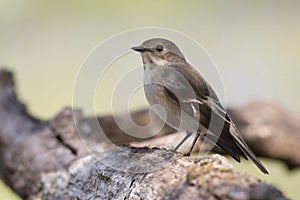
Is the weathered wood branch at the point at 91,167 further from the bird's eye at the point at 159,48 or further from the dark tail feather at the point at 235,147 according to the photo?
the bird's eye at the point at 159,48

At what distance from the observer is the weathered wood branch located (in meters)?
2.50

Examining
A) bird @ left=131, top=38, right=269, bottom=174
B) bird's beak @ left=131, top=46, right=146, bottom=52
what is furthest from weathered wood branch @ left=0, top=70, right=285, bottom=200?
bird's beak @ left=131, top=46, right=146, bottom=52

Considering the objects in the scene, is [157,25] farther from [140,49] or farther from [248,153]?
[248,153]

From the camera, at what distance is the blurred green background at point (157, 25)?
8.11 meters

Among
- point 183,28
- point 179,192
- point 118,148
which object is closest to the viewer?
point 179,192

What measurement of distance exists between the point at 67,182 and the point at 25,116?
1201 millimetres

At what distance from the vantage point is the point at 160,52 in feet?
12.3

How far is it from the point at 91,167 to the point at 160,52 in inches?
28.2

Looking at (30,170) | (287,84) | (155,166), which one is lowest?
(287,84)

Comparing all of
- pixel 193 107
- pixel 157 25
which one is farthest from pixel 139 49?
pixel 157 25

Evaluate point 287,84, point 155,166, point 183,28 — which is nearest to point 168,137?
point 155,166

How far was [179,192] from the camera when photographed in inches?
101

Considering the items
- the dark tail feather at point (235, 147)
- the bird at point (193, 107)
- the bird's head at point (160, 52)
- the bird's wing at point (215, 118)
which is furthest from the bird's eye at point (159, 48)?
the dark tail feather at point (235, 147)

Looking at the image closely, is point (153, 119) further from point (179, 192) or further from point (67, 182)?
point (179, 192)
